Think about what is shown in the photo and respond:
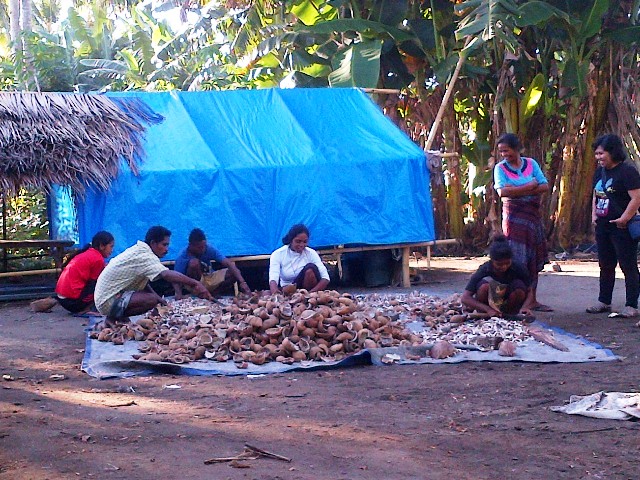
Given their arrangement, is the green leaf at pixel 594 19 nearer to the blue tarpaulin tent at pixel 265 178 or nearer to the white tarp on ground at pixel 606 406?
the blue tarpaulin tent at pixel 265 178

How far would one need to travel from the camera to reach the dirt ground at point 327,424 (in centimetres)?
358

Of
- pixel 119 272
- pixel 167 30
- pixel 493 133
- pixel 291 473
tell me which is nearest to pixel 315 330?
pixel 119 272

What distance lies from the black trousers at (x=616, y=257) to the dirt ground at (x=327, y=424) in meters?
1.00

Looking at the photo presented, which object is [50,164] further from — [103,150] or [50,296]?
[50,296]

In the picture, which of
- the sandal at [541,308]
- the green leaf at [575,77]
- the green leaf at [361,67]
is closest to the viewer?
the sandal at [541,308]

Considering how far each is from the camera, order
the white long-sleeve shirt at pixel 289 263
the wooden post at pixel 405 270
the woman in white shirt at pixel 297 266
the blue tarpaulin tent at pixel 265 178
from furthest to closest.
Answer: the wooden post at pixel 405 270
the blue tarpaulin tent at pixel 265 178
the white long-sleeve shirt at pixel 289 263
the woman in white shirt at pixel 297 266

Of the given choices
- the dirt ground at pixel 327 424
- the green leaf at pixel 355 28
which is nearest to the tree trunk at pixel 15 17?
the green leaf at pixel 355 28

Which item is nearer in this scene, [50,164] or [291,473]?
[291,473]

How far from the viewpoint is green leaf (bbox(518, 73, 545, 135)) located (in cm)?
1287

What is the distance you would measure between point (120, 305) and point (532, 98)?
7750 mm

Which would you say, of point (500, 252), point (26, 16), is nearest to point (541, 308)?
point (500, 252)

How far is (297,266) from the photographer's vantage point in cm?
849

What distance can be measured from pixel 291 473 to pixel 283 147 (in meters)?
7.50

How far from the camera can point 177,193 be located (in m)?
9.96
